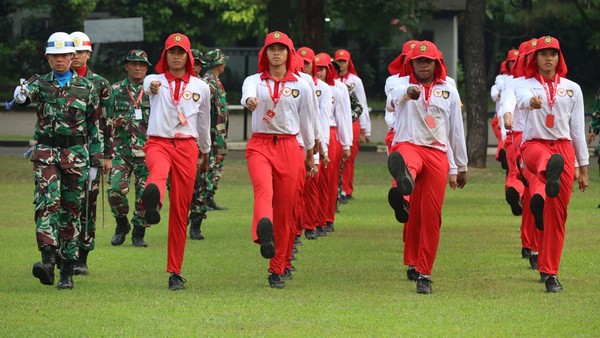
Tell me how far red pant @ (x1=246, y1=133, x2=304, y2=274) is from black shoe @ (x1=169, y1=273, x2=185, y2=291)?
86 centimetres

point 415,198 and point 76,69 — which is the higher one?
point 76,69

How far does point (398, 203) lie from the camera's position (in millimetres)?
13688

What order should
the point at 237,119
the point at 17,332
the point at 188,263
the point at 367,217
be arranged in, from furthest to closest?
1. the point at 237,119
2. the point at 367,217
3. the point at 188,263
4. the point at 17,332

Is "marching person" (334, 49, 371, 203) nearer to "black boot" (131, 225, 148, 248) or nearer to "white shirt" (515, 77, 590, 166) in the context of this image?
"black boot" (131, 225, 148, 248)

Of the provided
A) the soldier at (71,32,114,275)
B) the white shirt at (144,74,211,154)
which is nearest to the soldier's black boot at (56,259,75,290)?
the soldier at (71,32,114,275)

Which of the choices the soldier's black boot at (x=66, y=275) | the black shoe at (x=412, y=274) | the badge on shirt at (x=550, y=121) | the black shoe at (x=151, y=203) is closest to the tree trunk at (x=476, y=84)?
the black shoe at (x=412, y=274)

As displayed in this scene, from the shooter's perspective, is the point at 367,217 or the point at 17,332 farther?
the point at 367,217

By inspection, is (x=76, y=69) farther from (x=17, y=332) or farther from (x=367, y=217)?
(x=367, y=217)

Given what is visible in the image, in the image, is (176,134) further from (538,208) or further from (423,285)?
(538,208)

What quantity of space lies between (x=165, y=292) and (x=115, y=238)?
16.4 feet

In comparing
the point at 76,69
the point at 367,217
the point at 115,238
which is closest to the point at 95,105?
the point at 76,69

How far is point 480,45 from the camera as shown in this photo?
113 feet

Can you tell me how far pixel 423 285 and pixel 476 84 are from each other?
2123 centimetres

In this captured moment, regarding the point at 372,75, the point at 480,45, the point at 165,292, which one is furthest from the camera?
the point at 372,75
